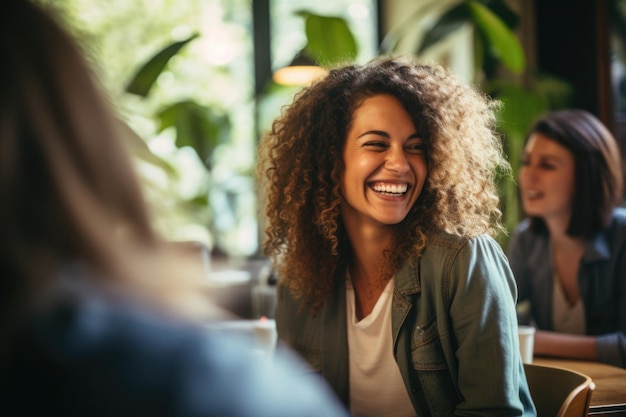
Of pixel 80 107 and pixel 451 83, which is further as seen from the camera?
pixel 451 83

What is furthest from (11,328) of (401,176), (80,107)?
(401,176)

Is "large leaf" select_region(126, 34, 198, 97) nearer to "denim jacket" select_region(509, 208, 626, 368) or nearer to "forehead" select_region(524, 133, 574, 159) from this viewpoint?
"forehead" select_region(524, 133, 574, 159)

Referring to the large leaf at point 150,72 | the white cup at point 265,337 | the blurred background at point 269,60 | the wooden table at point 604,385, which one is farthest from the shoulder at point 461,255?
the large leaf at point 150,72

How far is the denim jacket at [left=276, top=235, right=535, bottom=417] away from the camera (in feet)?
4.33

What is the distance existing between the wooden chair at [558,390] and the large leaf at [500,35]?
219 cm

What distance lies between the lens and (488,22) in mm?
3398

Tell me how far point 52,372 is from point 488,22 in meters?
3.24

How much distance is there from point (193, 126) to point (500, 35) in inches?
71.5

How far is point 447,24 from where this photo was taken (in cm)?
370

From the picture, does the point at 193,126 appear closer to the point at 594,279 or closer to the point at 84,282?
the point at 594,279

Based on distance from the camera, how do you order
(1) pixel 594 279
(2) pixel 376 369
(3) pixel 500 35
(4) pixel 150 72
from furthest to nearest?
(4) pixel 150 72 → (3) pixel 500 35 → (1) pixel 594 279 → (2) pixel 376 369

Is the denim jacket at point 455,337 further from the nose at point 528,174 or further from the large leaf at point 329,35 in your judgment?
the large leaf at point 329,35

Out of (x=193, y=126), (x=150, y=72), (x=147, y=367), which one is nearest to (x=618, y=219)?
(x=147, y=367)

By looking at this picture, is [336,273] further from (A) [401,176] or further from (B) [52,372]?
(B) [52,372]
